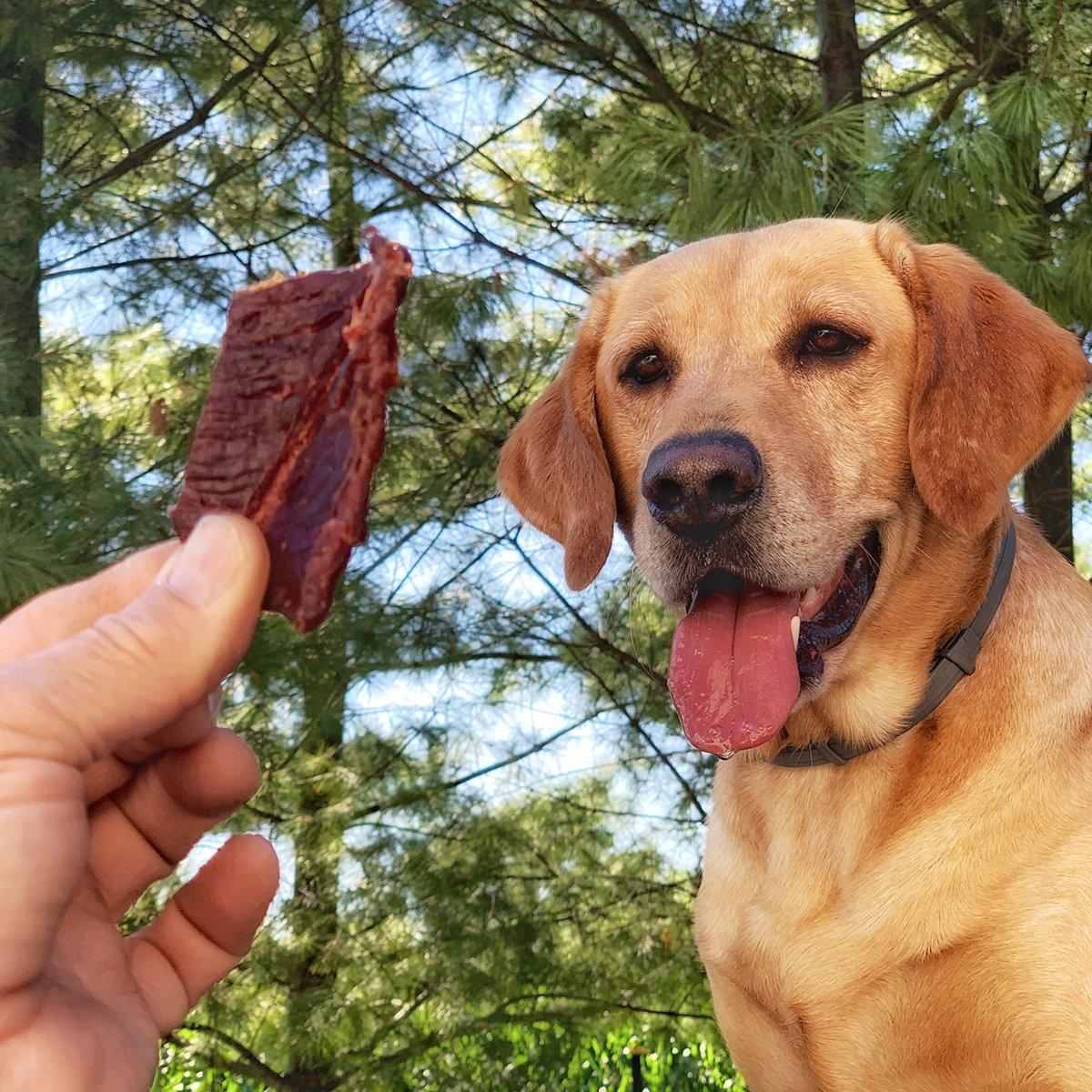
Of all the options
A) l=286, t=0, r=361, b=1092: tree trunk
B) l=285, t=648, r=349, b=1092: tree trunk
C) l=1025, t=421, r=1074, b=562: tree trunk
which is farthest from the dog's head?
l=1025, t=421, r=1074, b=562: tree trunk

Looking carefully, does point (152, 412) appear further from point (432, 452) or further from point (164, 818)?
point (164, 818)

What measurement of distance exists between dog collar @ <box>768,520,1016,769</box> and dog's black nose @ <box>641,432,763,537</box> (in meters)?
0.54

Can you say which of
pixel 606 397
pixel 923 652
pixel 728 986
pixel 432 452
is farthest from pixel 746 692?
pixel 432 452

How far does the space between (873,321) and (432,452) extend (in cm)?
309

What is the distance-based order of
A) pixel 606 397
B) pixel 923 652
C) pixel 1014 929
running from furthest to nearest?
pixel 606 397 < pixel 923 652 < pixel 1014 929

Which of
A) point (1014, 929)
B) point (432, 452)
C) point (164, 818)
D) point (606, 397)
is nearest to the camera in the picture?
point (164, 818)

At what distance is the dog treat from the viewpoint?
64.1 inches

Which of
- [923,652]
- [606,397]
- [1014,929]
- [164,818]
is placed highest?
[606,397]

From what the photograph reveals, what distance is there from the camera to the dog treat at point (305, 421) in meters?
1.63

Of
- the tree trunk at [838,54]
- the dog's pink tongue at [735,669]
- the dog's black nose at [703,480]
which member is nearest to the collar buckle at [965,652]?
the dog's pink tongue at [735,669]

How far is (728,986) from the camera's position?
263 cm

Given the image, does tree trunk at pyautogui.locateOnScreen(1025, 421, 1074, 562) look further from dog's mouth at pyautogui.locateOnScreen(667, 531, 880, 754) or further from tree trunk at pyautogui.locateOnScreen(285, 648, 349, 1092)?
dog's mouth at pyautogui.locateOnScreen(667, 531, 880, 754)

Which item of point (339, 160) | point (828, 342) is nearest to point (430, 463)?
point (339, 160)

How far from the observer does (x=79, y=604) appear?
1.69 m
